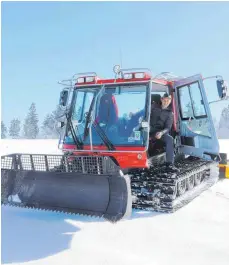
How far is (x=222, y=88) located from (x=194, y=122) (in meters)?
1.37

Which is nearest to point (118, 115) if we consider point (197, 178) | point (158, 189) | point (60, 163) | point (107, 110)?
point (107, 110)

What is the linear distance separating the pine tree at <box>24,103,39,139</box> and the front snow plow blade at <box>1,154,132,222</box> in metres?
65.7

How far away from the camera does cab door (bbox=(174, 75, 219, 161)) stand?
6680 mm

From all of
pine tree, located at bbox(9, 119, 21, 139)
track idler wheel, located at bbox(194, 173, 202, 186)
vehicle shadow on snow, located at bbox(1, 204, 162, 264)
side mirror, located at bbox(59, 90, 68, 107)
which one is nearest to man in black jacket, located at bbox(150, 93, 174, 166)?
track idler wheel, located at bbox(194, 173, 202, 186)

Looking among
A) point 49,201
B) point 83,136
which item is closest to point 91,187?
point 49,201

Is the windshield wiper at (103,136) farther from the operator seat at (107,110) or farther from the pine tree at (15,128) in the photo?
the pine tree at (15,128)

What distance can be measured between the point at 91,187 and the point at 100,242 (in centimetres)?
94

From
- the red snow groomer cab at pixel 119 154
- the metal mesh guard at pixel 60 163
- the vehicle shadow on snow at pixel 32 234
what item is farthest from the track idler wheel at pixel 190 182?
the vehicle shadow on snow at pixel 32 234

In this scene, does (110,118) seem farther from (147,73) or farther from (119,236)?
(119,236)

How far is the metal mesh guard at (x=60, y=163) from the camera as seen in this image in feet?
15.7

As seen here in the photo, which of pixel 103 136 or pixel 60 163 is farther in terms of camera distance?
pixel 103 136

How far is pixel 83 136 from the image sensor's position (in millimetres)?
5996

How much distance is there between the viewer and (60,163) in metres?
5.09

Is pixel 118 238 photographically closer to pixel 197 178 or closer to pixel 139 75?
pixel 139 75
